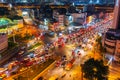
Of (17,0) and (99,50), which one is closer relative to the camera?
(99,50)

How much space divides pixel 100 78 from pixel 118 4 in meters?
9.87

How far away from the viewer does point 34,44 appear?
19.7 metres

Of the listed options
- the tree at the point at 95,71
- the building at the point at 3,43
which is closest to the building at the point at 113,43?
the tree at the point at 95,71

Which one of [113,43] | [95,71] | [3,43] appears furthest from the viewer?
[3,43]

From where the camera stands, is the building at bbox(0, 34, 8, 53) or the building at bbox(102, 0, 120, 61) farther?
the building at bbox(0, 34, 8, 53)

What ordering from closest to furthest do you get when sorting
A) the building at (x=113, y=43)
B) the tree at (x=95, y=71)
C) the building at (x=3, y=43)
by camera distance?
the tree at (x=95, y=71), the building at (x=113, y=43), the building at (x=3, y=43)

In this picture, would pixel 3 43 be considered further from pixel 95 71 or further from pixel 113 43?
pixel 95 71

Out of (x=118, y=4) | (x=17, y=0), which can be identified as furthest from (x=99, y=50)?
(x=17, y=0)

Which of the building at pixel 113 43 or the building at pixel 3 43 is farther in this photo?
the building at pixel 3 43

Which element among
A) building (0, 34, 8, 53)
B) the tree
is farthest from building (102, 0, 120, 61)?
building (0, 34, 8, 53)

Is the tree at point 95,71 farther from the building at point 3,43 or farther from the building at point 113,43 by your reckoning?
the building at point 3,43

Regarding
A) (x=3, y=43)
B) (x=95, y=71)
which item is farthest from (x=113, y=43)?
(x=3, y=43)

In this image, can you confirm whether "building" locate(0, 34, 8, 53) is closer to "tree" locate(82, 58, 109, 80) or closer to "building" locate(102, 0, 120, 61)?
"building" locate(102, 0, 120, 61)

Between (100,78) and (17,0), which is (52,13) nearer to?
(17,0)
